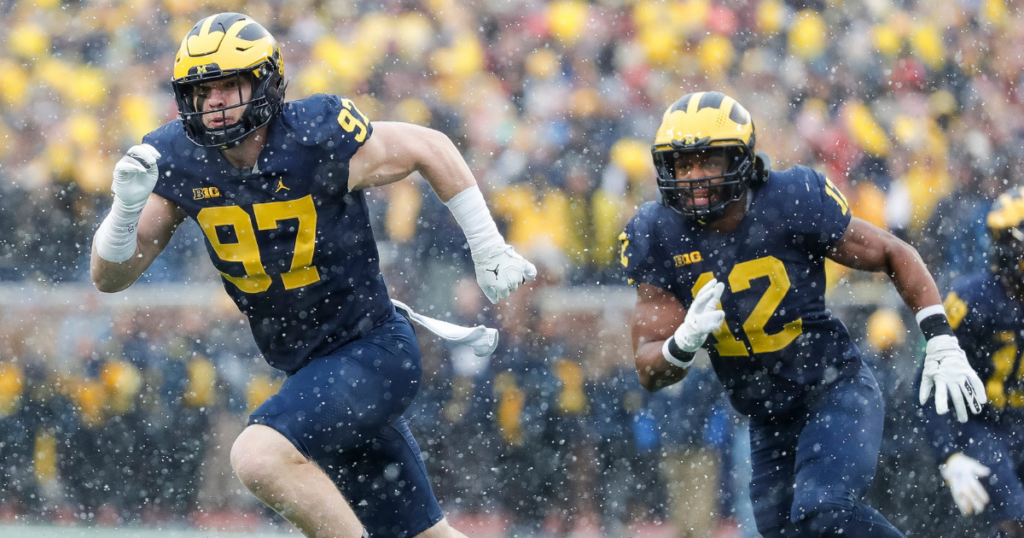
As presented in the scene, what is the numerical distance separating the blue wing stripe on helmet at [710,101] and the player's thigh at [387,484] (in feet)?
4.26

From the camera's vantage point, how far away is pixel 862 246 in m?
3.21

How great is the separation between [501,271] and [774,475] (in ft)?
3.45

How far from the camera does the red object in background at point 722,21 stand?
209 inches

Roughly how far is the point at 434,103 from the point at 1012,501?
3.00 metres

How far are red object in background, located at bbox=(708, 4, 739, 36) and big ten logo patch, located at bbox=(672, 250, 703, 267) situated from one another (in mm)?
2417

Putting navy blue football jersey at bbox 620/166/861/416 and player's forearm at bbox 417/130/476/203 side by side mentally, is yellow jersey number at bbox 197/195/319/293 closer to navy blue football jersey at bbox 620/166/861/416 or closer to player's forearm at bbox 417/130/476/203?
player's forearm at bbox 417/130/476/203

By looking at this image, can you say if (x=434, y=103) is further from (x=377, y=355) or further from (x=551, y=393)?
(x=377, y=355)

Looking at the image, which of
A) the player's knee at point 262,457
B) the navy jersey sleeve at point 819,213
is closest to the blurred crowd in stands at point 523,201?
the navy jersey sleeve at point 819,213

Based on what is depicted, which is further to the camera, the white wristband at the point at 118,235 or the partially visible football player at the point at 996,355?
the partially visible football player at the point at 996,355

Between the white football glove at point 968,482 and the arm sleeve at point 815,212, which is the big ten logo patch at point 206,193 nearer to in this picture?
the arm sleeve at point 815,212

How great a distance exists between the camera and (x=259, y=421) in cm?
274

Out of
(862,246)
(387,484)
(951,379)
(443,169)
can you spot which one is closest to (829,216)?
(862,246)

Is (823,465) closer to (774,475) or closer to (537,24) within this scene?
(774,475)

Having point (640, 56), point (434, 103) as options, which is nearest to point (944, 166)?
point (640, 56)
